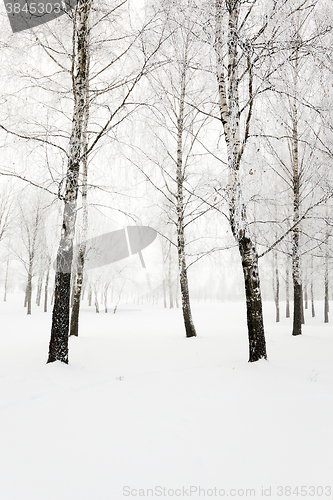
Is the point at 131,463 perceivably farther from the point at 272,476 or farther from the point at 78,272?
the point at 78,272

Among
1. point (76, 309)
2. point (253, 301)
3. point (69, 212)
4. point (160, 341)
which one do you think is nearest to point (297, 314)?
point (160, 341)

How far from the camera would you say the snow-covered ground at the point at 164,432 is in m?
1.90

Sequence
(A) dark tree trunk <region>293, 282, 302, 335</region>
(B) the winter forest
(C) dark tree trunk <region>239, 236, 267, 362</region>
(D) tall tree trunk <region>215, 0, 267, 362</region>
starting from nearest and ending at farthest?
(B) the winter forest → (D) tall tree trunk <region>215, 0, 267, 362</region> → (C) dark tree trunk <region>239, 236, 267, 362</region> → (A) dark tree trunk <region>293, 282, 302, 335</region>

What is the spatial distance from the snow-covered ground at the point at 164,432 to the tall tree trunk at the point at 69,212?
0.44 meters

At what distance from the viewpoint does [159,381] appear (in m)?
3.94

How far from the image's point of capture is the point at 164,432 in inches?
101

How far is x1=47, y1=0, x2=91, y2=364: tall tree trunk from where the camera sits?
15.0 feet

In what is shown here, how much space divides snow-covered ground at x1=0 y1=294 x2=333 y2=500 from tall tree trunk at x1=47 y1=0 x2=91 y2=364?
441 mm

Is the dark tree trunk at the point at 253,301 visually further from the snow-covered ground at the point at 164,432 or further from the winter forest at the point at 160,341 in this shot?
the snow-covered ground at the point at 164,432

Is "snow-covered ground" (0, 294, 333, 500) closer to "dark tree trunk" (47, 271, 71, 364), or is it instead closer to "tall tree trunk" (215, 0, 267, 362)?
"dark tree trunk" (47, 271, 71, 364)

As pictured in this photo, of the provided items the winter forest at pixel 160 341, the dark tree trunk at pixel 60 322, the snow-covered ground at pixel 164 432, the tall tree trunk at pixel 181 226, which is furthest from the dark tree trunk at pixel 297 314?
the dark tree trunk at pixel 60 322

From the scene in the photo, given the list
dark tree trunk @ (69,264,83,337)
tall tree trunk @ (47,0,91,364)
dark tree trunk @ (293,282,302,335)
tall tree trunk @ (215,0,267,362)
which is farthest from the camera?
dark tree trunk @ (293,282,302,335)

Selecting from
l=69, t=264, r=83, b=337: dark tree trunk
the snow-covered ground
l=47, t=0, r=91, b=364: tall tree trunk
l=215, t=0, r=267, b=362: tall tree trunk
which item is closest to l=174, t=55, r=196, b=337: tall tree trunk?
l=69, t=264, r=83, b=337: dark tree trunk

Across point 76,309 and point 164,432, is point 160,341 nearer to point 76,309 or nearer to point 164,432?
point 76,309
